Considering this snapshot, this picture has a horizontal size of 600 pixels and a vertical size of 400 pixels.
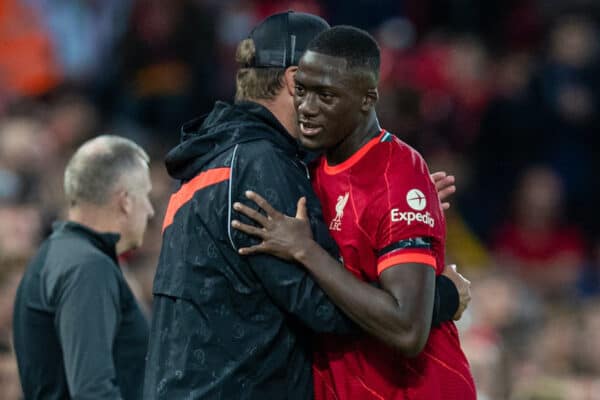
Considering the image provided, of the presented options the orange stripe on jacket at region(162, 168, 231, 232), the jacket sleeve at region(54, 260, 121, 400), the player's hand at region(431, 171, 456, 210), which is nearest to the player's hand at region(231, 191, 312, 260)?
the orange stripe on jacket at region(162, 168, 231, 232)

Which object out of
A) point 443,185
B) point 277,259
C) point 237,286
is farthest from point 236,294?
point 443,185

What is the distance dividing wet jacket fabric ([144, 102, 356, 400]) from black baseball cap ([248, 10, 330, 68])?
229 mm

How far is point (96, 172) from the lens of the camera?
4914 mm

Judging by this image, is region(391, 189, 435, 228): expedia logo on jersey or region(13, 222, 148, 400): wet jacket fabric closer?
region(391, 189, 435, 228): expedia logo on jersey

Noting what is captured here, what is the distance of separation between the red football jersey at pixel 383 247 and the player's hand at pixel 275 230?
0.19 metres

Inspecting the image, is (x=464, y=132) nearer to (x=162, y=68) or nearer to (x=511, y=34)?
(x=511, y=34)

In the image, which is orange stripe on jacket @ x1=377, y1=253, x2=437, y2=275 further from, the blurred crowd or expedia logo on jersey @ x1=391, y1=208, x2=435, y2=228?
the blurred crowd

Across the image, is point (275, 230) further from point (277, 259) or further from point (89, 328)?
point (89, 328)

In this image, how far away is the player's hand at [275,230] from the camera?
3789 millimetres

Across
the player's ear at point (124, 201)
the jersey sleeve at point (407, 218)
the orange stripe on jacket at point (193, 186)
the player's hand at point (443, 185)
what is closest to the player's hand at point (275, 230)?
the orange stripe on jacket at point (193, 186)

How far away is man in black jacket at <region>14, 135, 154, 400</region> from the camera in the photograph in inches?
178

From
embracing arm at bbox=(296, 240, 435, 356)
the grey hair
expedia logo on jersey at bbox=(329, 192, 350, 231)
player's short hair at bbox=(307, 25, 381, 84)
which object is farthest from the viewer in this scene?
the grey hair

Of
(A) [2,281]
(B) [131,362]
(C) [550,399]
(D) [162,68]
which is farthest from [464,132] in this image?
(B) [131,362]

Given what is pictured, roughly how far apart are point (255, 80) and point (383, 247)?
0.71 meters
